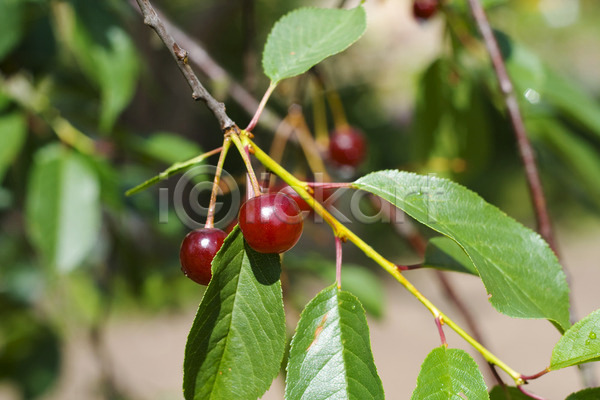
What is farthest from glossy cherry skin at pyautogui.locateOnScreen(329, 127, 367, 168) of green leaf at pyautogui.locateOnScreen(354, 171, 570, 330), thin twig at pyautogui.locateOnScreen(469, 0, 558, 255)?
green leaf at pyautogui.locateOnScreen(354, 171, 570, 330)

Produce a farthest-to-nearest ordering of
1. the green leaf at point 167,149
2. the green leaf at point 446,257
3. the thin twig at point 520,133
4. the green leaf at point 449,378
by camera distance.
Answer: the green leaf at point 167,149 < the thin twig at point 520,133 < the green leaf at point 446,257 < the green leaf at point 449,378

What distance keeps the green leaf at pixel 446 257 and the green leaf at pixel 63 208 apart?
0.72 meters

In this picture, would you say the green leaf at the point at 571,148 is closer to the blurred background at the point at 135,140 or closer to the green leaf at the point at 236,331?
the blurred background at the point at 135,140

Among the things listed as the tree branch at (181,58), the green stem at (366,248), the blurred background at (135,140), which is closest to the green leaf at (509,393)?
the green stem at (366,248)

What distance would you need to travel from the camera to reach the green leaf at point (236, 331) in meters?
0.56

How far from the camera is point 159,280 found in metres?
1.67

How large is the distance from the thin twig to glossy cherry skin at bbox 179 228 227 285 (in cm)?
50

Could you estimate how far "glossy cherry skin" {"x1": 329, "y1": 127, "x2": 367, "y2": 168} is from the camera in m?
1.37

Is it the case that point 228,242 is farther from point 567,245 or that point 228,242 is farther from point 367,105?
point 567,245

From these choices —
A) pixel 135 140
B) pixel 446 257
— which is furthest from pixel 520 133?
pixel 135 140

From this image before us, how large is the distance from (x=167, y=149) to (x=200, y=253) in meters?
0.65

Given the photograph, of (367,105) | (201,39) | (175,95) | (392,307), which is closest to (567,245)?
(392,307)

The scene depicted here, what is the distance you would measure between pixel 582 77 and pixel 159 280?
263 inches

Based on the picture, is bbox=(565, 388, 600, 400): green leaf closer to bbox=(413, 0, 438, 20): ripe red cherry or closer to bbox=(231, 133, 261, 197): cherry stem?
bbox=(231, 133, 261, 197): cherry stem
